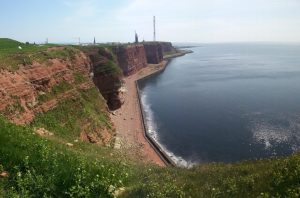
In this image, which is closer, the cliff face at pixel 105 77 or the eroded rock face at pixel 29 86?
the eroded rock face at pixel 29 86

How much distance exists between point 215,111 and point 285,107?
45.2 feet

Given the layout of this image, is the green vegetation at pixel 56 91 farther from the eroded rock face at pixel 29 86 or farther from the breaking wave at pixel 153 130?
the breaking wave at pixel 153 130

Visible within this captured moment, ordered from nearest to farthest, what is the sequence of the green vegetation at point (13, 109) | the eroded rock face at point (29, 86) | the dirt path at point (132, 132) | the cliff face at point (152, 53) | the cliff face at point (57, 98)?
the green vegetation at point (13, 109) < the eroded rock face at point (29, 86) < the cliff face at point (57, 98) < the dirt path at point (132, 132) < the cliff face at point (152, 53)

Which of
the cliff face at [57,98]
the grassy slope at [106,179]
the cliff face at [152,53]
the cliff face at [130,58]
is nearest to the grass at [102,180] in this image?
the grassy slope at [106,179]

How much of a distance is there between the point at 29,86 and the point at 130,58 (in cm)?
8480

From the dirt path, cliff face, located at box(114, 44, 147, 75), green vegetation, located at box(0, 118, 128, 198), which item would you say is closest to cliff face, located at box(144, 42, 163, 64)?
cliff face, located at box(114, 44, 147, 75)

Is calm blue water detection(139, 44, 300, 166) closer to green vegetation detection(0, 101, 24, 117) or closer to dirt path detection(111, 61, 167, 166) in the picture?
dirt path detection(111, 61, 167, 166)

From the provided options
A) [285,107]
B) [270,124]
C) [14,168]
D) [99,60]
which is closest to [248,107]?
[285,107]

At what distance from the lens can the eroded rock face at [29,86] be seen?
28.0m

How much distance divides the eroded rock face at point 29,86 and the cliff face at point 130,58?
64807 mm

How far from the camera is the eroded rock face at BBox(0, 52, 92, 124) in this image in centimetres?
2803

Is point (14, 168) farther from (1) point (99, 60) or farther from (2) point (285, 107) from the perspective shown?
(2) point (285, 107)

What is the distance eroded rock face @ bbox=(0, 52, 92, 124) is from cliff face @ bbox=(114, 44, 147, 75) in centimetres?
6481

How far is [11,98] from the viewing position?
2856 cm
